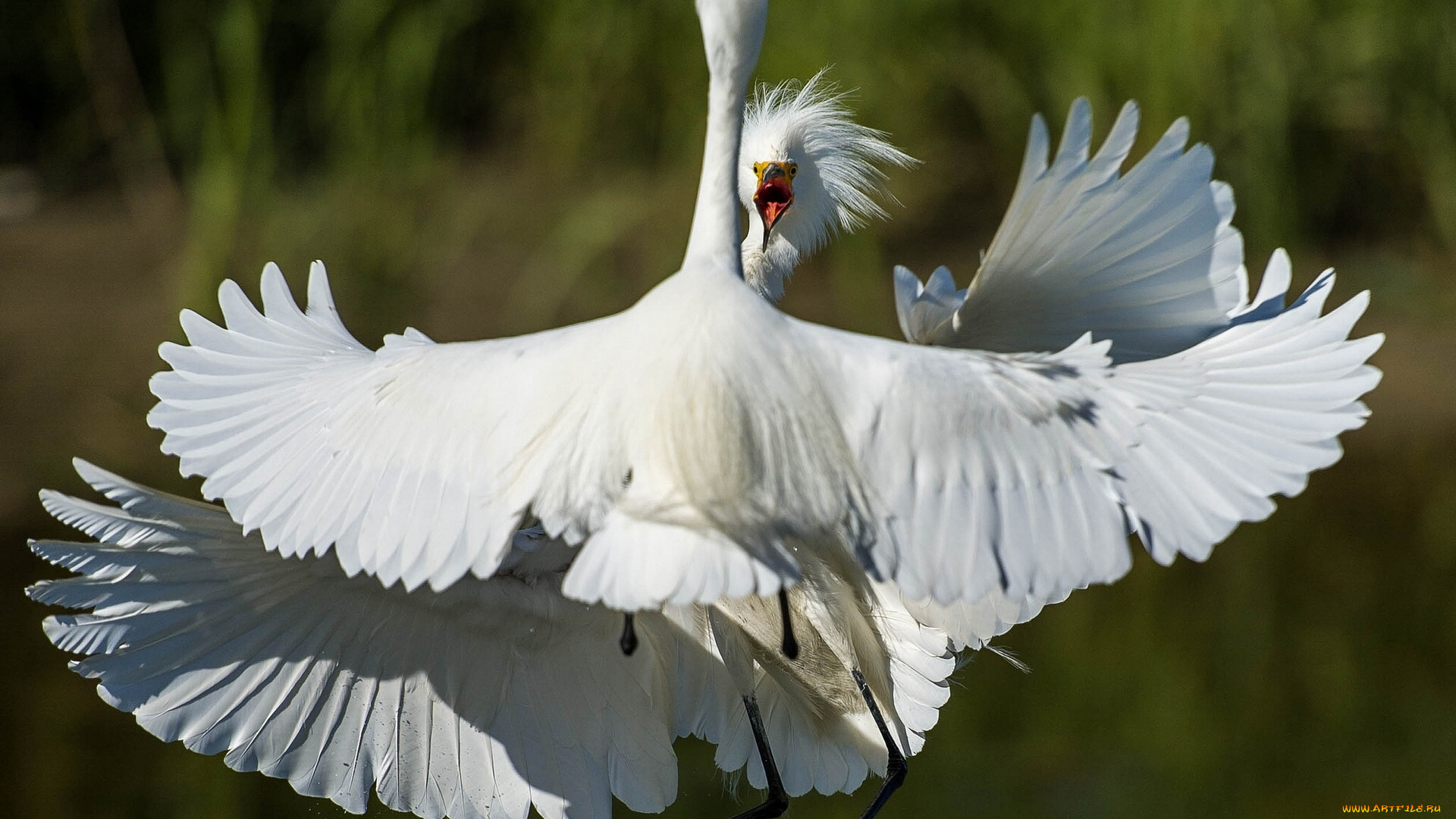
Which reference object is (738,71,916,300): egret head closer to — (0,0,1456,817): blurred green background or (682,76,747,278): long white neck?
(682,76,747,278): long white neck

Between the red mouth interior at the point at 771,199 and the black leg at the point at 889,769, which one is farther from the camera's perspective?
the red mouth interior at the point at 771,199

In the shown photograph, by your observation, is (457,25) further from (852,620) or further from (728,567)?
(728,567)

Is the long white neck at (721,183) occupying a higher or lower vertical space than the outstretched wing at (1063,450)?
higher

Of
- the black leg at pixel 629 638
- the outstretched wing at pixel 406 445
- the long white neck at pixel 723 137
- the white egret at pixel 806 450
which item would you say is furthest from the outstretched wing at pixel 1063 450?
the black leg at pixel 629 638

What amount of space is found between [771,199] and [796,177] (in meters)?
0.15

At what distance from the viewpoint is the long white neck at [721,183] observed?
2.40m

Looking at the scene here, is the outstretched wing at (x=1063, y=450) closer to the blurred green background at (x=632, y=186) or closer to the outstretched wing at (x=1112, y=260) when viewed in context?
the outstretched wing at (x=1112, y=260)

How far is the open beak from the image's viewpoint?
3326 mm

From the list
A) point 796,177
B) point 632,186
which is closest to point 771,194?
point 796,177

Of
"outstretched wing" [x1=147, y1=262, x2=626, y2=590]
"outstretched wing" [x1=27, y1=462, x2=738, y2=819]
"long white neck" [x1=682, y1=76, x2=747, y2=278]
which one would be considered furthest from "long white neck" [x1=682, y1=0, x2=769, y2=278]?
"outstretched wing" [x1=27, y1=462, x2=738, y2=819]

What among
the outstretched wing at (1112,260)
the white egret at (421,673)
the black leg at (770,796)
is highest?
the outstretched wing at (1112,260)

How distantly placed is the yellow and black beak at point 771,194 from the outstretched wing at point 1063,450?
1135 mm

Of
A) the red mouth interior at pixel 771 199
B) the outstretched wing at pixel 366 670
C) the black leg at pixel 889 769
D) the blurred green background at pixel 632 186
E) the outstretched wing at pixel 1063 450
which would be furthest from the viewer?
the blurred green background at pixel 632 186

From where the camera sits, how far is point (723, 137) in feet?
7.92
